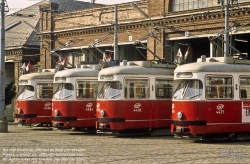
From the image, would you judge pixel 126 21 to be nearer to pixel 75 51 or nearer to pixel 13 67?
pixel 75 51

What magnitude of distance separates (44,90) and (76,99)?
17.3 feet

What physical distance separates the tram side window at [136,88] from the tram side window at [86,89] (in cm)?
336

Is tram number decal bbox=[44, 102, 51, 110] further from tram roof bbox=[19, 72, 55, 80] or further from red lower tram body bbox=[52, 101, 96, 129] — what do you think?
red lower tram body bbox=[52, 101, 96, 129]

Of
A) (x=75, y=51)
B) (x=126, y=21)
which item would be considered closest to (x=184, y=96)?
(x=126, y=21)

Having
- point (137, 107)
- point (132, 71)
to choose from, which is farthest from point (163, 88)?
point (132, 71)

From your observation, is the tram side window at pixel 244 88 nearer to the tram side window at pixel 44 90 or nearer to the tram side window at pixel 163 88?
the tram side window at pixel 163 88

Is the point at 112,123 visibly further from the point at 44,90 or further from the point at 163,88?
the point at 44,90

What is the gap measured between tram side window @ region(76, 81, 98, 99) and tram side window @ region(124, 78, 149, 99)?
11.0 feet

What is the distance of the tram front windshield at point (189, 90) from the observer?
2156 centimetres

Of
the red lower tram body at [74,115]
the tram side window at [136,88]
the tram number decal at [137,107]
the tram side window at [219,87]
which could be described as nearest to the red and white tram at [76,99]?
the red lower tram body at [74,115]

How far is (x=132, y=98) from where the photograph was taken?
24875 mm

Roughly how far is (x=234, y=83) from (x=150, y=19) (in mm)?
15847

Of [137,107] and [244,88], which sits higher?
[244,88]

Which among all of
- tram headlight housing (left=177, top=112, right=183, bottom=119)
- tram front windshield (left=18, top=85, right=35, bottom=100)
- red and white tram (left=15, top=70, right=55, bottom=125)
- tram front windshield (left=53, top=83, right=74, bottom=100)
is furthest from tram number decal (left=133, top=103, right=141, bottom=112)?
tram front windshield (left=18, top=85, right=35, bottom=100)
